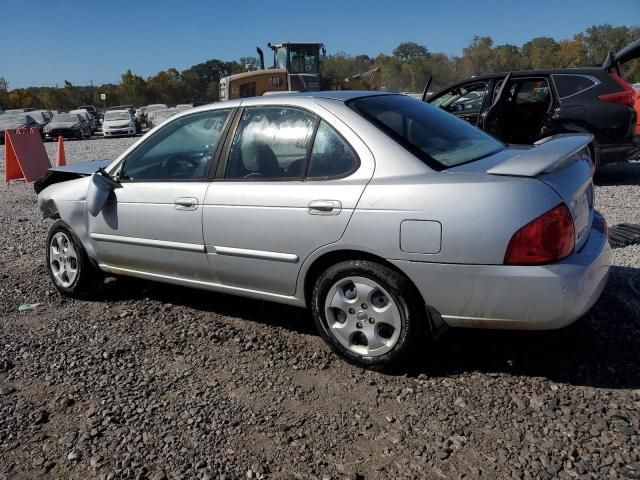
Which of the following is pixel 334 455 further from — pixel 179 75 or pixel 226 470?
pixel 179 75

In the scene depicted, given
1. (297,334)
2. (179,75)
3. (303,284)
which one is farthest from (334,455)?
(179,75)

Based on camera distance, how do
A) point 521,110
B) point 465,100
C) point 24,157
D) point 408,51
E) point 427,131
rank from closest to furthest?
point 427,131
point 521,110
point 465,100
point 24,157
point 408,51

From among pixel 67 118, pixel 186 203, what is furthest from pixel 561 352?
pixel 67 118

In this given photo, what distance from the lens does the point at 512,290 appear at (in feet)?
8.96

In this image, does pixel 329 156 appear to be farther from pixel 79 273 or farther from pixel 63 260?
pixel 63 260

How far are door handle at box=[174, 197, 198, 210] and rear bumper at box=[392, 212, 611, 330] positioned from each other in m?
1.47

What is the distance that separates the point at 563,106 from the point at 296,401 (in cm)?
663

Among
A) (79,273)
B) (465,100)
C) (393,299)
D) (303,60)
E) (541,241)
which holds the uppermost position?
(303,60)

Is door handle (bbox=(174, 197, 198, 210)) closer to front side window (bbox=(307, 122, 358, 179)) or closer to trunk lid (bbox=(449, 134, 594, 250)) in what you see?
front side window (bbox=(307, 122, 358, 179))

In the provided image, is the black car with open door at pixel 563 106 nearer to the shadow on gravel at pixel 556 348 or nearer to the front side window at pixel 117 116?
the shadow on gravel at pixel 556 348

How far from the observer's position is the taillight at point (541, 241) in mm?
2668

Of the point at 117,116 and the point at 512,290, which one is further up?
the point at 512,290

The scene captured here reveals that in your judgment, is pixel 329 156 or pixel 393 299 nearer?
pixel 393 299

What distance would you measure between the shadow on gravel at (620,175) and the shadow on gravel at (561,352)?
5.46 m
